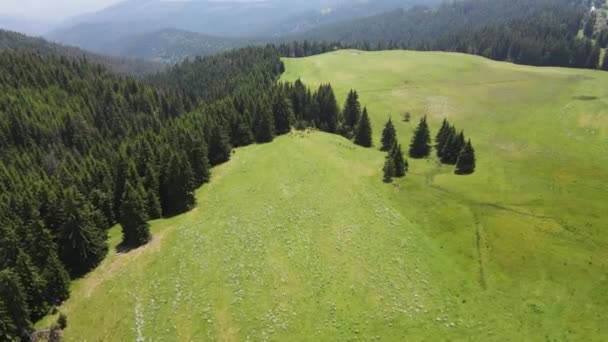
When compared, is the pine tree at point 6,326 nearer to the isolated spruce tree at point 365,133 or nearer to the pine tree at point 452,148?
the isolated spruce tree at point 365,133

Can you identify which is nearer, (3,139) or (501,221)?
(501,221)

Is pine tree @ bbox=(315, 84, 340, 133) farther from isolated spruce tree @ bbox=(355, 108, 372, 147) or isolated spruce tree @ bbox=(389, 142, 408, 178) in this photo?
isolated spruce tree @ bbox=(389, 142, 408, 178)

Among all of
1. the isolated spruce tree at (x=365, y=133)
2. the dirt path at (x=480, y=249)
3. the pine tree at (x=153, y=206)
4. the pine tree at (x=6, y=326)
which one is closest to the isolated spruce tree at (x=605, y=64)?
the isolated spruce tree at (x=365, y=133)

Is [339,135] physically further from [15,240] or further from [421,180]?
[15,240]

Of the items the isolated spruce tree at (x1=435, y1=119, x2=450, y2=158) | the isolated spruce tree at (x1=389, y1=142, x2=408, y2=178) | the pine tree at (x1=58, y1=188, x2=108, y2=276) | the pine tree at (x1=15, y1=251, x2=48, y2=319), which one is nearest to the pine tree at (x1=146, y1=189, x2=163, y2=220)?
the pine tree at (x1=58, y1=188, x2=108, y2=276)

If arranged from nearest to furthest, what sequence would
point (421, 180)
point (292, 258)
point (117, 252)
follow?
point (292, 258), point (117, 252), point (421, 180)

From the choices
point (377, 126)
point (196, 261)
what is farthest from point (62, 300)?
point (377, 126)
